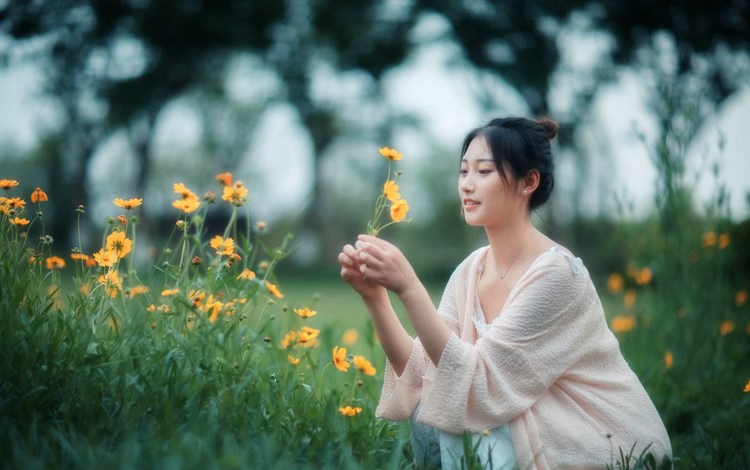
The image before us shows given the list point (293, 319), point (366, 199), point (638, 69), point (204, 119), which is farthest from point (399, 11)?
point (366, 199)

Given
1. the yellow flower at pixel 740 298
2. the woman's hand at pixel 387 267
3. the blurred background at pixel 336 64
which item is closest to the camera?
the woman's hand at pixel 387 267

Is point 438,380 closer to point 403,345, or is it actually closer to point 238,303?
point 403,345

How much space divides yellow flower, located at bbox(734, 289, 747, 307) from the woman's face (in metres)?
2.77

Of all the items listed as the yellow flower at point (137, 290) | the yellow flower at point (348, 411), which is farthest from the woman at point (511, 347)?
the yellow flower at point (137, 290)

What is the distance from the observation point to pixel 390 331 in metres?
1.95

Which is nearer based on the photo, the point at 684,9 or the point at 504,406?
the point at 504,406

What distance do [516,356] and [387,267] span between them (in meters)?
0.40

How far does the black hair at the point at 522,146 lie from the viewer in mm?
1955

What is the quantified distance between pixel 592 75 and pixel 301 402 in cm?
1333

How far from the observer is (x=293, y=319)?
8.14 ft

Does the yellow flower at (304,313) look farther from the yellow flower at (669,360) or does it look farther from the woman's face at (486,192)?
the yellow flower at (669,360)

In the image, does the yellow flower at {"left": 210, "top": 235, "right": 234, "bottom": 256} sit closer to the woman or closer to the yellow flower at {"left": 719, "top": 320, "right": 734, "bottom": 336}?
the woman

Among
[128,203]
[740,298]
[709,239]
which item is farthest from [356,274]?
[740,298]

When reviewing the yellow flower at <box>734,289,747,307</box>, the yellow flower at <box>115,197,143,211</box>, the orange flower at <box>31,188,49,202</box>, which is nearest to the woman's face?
the yellow flower at <box>115,197,143,211</box>
